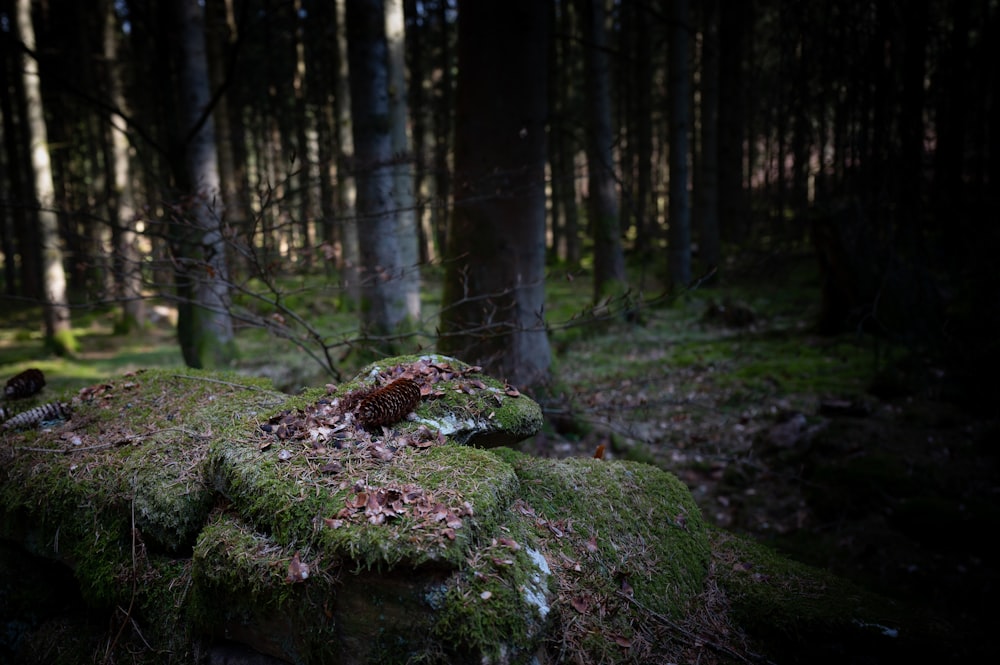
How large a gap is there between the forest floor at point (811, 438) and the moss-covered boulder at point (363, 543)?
131 cm

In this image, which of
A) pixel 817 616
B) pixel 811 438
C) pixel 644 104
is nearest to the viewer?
pixel 817 616

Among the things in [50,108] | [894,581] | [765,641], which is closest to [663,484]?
[765,641]

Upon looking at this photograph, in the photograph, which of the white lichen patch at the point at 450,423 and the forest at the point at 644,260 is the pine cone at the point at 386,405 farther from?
the forest at the point at 644,260

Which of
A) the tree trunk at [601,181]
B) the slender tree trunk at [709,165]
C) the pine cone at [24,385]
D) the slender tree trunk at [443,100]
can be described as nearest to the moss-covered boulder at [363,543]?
the pine cone at [24,385]

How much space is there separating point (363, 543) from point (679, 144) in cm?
1374

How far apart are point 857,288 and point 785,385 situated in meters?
2.55

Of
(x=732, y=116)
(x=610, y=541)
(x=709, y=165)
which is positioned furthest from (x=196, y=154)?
(x=732, y=116)

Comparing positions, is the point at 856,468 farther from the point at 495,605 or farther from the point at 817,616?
the point at 495,605

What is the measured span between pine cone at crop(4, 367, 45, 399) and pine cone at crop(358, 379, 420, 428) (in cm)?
271

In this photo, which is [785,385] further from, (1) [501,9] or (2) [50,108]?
(2) [50,108]

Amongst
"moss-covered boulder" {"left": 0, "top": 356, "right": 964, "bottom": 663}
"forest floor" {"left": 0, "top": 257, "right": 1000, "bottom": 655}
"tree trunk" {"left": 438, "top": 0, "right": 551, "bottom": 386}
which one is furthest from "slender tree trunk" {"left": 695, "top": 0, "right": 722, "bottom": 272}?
"moss-covered boulder" {"left": 0, "top": 356, "right": 964, "bottom": 663}

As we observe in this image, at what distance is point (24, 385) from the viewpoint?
388cm

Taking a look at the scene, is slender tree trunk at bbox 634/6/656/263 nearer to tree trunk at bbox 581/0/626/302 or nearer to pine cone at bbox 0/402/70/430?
tree trunk at bbox 581/0/626/302

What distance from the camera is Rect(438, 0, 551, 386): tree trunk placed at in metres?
5.55
